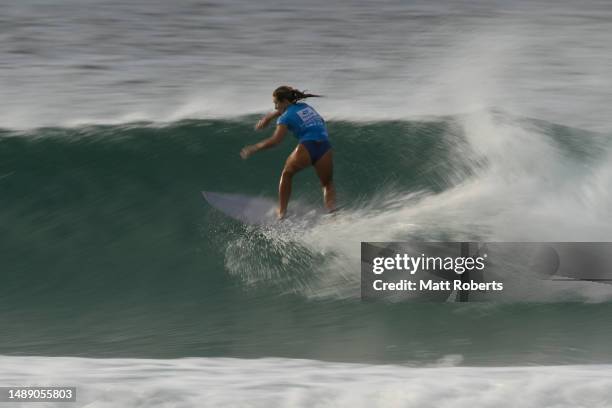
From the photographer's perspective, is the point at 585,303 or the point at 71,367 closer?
the point at 71,367

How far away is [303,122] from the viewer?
7.46m

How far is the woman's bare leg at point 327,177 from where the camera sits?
7625 millimetres

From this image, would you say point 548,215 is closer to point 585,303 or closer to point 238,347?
point 585,303

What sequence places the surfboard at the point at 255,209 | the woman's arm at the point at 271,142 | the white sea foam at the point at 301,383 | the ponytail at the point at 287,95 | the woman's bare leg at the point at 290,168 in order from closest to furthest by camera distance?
the white sea foam at the point at 301,383 < the woman's arm at the point at 271,142 < the ponytail at the point at 287,95 < the woman's bare leg at the point at 290,168 < the surfboard at the point at 255,209

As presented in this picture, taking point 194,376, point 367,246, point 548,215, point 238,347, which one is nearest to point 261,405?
point 194,376

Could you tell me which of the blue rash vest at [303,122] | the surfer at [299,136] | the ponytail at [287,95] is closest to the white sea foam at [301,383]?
the surfer at [299,136]

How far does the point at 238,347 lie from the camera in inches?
256

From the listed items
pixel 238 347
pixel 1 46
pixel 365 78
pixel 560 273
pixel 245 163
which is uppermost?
pixel 1 46

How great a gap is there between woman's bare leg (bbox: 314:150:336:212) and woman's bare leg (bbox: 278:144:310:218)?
0.11m

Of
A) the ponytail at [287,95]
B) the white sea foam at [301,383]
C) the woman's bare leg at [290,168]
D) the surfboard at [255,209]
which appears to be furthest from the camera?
the surfboard at [255,209]

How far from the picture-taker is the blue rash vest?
7.40 meters

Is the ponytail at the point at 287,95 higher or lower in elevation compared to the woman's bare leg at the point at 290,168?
higher

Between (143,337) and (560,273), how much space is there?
2993mm

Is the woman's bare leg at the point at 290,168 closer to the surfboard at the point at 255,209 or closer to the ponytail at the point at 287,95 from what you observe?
the surfboard at the point at 255,209
